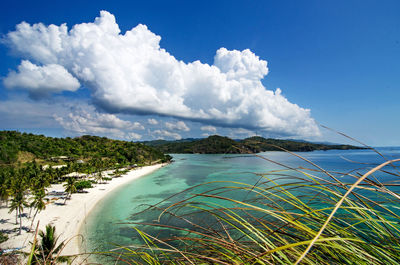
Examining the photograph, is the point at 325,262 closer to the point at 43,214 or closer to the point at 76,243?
the point at 76,243

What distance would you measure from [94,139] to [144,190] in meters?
76.5

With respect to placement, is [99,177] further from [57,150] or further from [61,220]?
[57,150]

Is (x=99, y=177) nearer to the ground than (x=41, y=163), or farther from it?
nearer to the ground

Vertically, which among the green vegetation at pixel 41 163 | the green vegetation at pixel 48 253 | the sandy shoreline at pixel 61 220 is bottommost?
the sandy shoreline at pixel 61 220

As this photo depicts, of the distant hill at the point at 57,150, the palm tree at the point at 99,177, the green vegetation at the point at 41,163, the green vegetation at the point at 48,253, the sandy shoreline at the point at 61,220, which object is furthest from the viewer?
the distant hill at the point at 57,150

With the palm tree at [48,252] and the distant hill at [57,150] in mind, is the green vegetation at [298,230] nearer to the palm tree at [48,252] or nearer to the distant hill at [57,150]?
the palm tree at [48,252]

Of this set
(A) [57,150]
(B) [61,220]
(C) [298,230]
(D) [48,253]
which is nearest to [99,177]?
(B) [61,220]

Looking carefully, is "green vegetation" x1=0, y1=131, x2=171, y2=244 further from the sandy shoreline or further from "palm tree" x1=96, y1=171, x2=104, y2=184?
"palm tree" x1=96, y1=171, x2=104, y2=184

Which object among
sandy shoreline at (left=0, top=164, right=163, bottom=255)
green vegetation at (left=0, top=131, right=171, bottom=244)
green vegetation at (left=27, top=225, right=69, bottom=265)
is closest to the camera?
green vegetation at (left=27, top=225, right=69, bottom=265)

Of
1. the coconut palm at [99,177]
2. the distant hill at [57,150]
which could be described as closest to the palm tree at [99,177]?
the coconut palm at [99,177]

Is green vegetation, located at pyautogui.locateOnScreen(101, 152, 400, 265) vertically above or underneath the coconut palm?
above

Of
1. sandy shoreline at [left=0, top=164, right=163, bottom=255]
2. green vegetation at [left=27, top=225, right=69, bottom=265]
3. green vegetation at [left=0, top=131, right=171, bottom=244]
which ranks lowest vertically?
sandy shoreline at [left=0, top=164, right=163, bottom=255]

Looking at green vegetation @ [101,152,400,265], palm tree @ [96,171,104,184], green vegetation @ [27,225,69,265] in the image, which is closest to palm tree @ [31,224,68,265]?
green vegetation @ [27,225,69,265]

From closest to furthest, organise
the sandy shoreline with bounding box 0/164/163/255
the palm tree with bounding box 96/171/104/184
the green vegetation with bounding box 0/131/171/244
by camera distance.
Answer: the sandy shoreline with bounding box 0/164/163/255 → the green vegetation with bounding box 0/131/171/244 → the palm tree with bounding box 96/171/104/184
